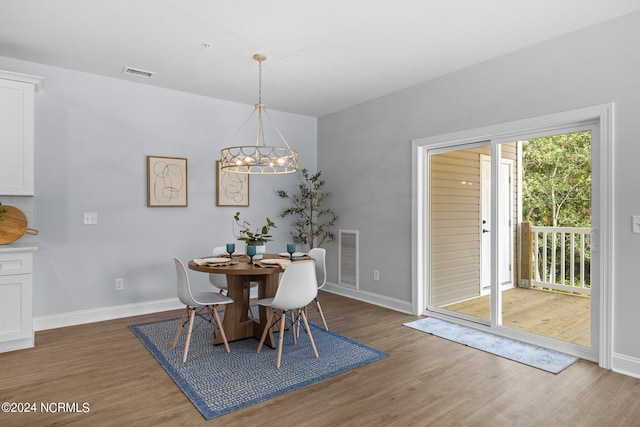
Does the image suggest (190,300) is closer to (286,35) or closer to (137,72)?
(286,35)

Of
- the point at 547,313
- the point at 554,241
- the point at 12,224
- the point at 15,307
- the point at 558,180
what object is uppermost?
the point at 558,180

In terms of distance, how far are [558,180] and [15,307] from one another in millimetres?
4858

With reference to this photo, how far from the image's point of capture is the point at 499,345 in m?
3.44

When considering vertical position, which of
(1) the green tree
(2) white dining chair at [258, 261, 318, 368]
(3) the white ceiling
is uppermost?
(3) the white ceiling

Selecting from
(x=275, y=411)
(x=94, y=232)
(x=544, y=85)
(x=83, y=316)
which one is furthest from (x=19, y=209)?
(x=544, y=85)

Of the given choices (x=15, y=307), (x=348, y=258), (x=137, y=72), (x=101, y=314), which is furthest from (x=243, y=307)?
(x=137, y=72)

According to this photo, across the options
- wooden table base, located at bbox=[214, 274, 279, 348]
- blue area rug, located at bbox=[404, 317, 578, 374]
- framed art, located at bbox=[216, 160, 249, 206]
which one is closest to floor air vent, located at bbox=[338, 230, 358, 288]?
blue area rug, located at bbox=[404, 317, 578, 374]

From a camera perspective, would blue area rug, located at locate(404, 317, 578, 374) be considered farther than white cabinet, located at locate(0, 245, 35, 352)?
No

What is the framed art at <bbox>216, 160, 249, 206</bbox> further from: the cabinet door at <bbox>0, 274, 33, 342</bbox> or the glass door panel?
the glass door panel

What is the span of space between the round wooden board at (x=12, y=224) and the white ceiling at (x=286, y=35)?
1506mm

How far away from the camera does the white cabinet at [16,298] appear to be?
3217 millimetres

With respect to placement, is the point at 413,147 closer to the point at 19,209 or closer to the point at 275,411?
the point at 275,411

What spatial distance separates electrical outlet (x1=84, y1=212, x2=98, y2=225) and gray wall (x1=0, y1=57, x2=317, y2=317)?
0.04 meters

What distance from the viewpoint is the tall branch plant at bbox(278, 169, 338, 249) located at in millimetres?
5680
